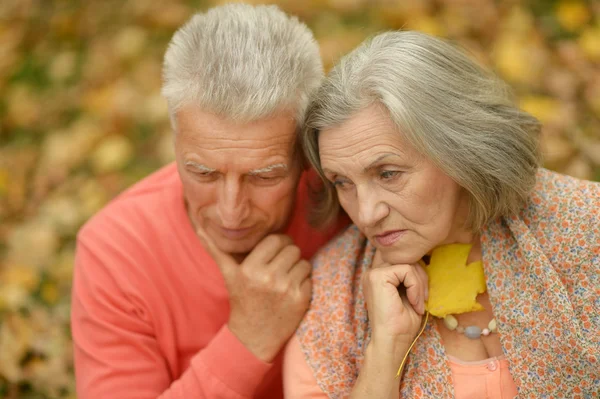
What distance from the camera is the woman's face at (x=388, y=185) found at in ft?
6.95

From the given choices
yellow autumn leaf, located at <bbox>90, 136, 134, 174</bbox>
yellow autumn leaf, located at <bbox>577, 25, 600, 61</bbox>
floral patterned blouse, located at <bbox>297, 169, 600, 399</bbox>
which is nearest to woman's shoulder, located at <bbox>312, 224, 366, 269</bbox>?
floral patterned blouse, located at <bbox>297, 169, 600, 399</bbox>

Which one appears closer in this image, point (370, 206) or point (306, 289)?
point (370, 206)

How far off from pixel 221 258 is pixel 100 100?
2.50 meters

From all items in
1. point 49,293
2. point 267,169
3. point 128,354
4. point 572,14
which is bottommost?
point 49,293

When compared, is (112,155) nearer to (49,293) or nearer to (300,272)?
(49,293)

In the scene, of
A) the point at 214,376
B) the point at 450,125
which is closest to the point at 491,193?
the point at 450,125

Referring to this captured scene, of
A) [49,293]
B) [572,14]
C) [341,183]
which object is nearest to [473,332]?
[341,183]

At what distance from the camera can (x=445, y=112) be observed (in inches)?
84.2

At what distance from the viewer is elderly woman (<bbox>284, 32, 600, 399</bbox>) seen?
2.13m

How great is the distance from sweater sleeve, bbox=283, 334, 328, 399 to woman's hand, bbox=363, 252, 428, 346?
0.25 metres

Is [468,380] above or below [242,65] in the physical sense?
below

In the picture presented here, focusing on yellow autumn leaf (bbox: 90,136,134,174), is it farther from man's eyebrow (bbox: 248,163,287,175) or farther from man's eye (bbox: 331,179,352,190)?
man's eye (bbox: 331,179,352,190)

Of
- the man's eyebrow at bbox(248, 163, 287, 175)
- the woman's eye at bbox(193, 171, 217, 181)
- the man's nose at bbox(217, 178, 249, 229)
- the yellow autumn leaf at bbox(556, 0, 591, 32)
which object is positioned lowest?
the man's nose at bbox(217, 178, 249, 229)

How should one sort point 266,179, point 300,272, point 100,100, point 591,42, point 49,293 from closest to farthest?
1. point 266,179
2. point 300,272
3. point 49,293
4. point 591,42
5. point 100,100
